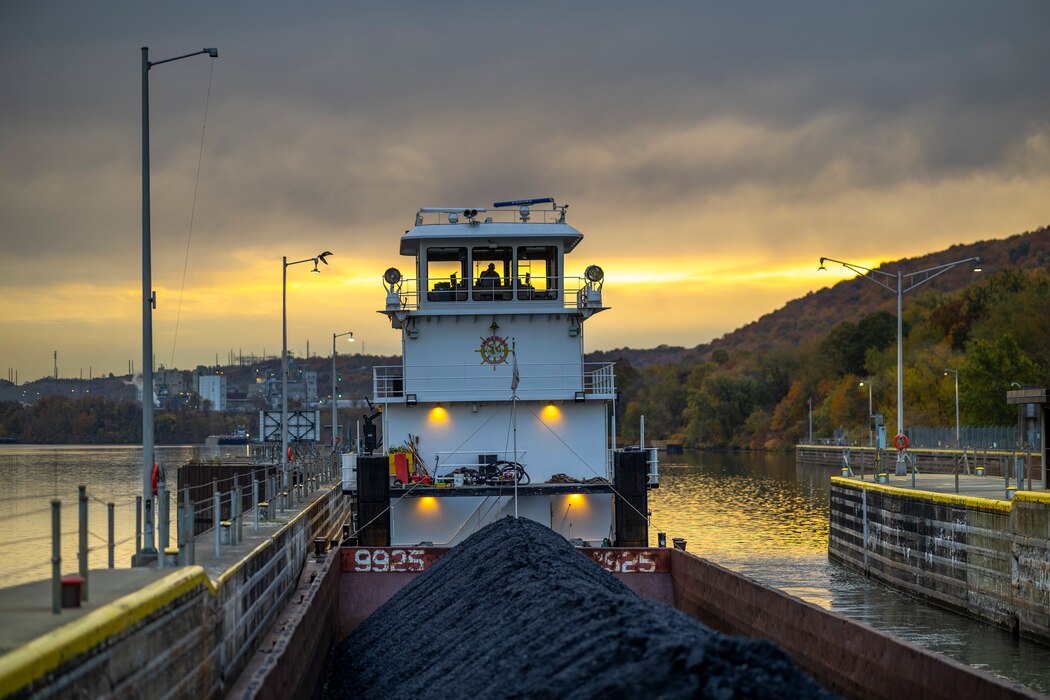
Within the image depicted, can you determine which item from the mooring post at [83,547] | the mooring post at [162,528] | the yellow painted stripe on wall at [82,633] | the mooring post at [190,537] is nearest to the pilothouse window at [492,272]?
the mooring post at [162,528]

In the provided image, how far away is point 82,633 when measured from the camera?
7926 millimetres

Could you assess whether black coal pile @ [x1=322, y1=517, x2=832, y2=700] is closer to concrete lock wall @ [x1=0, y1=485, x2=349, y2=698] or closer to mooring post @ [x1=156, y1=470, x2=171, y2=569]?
concrete lock wall @ [x1=0, y1=485, x2=349, y2=698]

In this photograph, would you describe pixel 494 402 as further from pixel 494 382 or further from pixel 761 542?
pixel 761 542

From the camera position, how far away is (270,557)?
54.7ft

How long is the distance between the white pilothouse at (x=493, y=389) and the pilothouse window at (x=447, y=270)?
26 mm

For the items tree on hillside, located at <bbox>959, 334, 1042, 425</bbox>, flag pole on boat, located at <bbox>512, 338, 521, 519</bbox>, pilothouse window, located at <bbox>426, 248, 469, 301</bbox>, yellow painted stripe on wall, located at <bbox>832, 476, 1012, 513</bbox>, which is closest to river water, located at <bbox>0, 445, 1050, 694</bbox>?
yellow painted stripe on wall, located at <bbox>832, 476, 1012, 513</bbox>

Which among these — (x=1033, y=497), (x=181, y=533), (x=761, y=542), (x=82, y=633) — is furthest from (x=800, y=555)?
(x=82, y=633)

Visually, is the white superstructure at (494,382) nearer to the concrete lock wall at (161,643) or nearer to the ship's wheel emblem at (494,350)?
the ship's wheel emblem at (494,350)

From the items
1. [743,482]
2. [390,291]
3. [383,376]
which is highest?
[390,291]

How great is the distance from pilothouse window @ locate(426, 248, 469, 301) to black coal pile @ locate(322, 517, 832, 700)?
849 centimetres

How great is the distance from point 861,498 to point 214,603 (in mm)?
23212

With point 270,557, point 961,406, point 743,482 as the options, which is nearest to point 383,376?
point 270,557

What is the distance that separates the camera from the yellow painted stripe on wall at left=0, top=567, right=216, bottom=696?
696 centimetres

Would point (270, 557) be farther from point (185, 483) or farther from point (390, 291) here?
point (185, 483)
